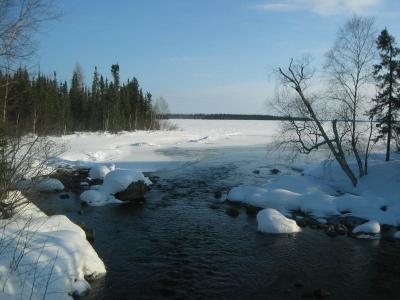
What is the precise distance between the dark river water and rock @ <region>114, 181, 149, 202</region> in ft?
2.80

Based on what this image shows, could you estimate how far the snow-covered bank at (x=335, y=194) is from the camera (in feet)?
56.7

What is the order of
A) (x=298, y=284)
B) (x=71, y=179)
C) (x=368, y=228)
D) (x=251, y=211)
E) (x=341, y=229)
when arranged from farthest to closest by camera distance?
(x=71, y=179) → (x=251, y=211) → (x=341, y=229) → (x=368, y=228) → (x=298, y=284)

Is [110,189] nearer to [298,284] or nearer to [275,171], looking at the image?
[298,284]

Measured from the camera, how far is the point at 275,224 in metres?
14.3

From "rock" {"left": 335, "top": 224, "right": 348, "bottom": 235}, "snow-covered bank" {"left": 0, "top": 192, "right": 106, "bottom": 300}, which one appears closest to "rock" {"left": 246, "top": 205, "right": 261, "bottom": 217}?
"rock" {"left": 335, "top": 224, "right": 348, "bottom": 235}

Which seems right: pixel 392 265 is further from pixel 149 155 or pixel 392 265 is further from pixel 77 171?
pixel 149 155

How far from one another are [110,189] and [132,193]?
1.14m

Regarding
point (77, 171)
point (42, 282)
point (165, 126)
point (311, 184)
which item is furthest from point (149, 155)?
point (165, 126)

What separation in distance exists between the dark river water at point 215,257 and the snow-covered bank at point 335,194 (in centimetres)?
199

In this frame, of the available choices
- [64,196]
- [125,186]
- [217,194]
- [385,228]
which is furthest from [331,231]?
[64,196]

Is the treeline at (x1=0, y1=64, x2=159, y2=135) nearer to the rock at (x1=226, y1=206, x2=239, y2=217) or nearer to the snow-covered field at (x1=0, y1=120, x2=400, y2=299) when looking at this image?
the snow-covered field at (x1=0, y1=120, x2=400, y2=299)

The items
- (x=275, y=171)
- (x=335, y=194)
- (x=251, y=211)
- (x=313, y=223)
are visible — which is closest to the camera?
(x=313, y=223)

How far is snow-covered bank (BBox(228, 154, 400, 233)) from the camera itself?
1730 cm

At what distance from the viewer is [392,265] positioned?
37.3 ft
